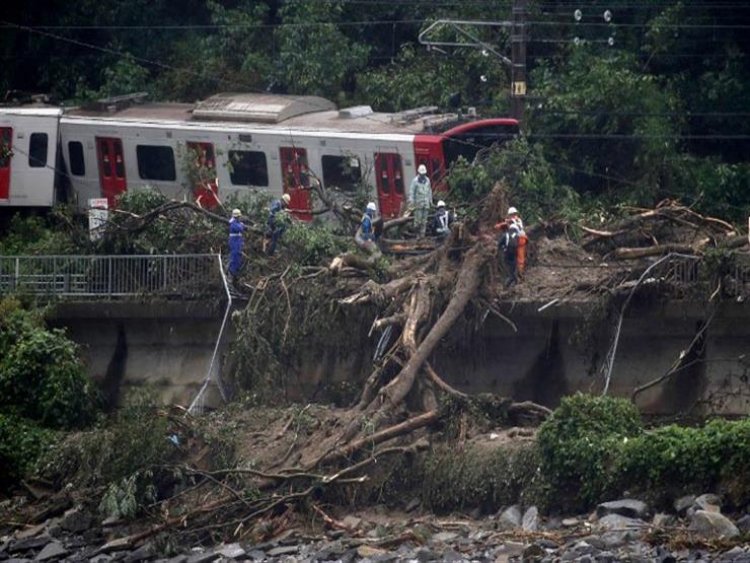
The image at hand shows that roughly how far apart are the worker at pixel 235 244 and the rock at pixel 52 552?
19.3 ft

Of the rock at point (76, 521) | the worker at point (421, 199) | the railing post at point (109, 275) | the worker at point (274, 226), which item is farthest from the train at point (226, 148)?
the rock at point (76, 521)

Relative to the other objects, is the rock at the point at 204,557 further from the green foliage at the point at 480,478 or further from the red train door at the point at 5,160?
the red train door at the point at 5,160

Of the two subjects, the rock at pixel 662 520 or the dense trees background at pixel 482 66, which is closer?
the rock at pixel 662 520

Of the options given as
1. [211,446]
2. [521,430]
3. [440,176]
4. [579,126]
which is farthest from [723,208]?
[211,446]

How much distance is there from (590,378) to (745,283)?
280 centimetres

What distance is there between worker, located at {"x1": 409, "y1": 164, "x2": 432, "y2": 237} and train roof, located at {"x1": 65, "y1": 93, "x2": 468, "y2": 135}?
305 cm

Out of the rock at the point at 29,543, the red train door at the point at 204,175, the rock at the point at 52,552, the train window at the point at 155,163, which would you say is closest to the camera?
the rock at the point at 52,552

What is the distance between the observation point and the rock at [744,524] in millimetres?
22891

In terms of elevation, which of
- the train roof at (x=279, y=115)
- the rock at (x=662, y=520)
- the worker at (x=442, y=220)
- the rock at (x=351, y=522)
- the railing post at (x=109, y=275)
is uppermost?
the train roof at (x=279, y=115)

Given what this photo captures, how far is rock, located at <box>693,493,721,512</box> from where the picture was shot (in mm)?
23312

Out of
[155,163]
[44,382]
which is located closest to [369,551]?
[44,382]

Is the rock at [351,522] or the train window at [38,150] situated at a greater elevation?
the train window at [38,150]

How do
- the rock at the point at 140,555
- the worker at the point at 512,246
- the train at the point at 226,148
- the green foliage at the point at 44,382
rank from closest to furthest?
the rock at the point at 140,555, the worker at the point at 512,246, the green foliage at the point at 44,382, the train at the point at 226,148

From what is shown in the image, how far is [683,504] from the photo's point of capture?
23641 mm
